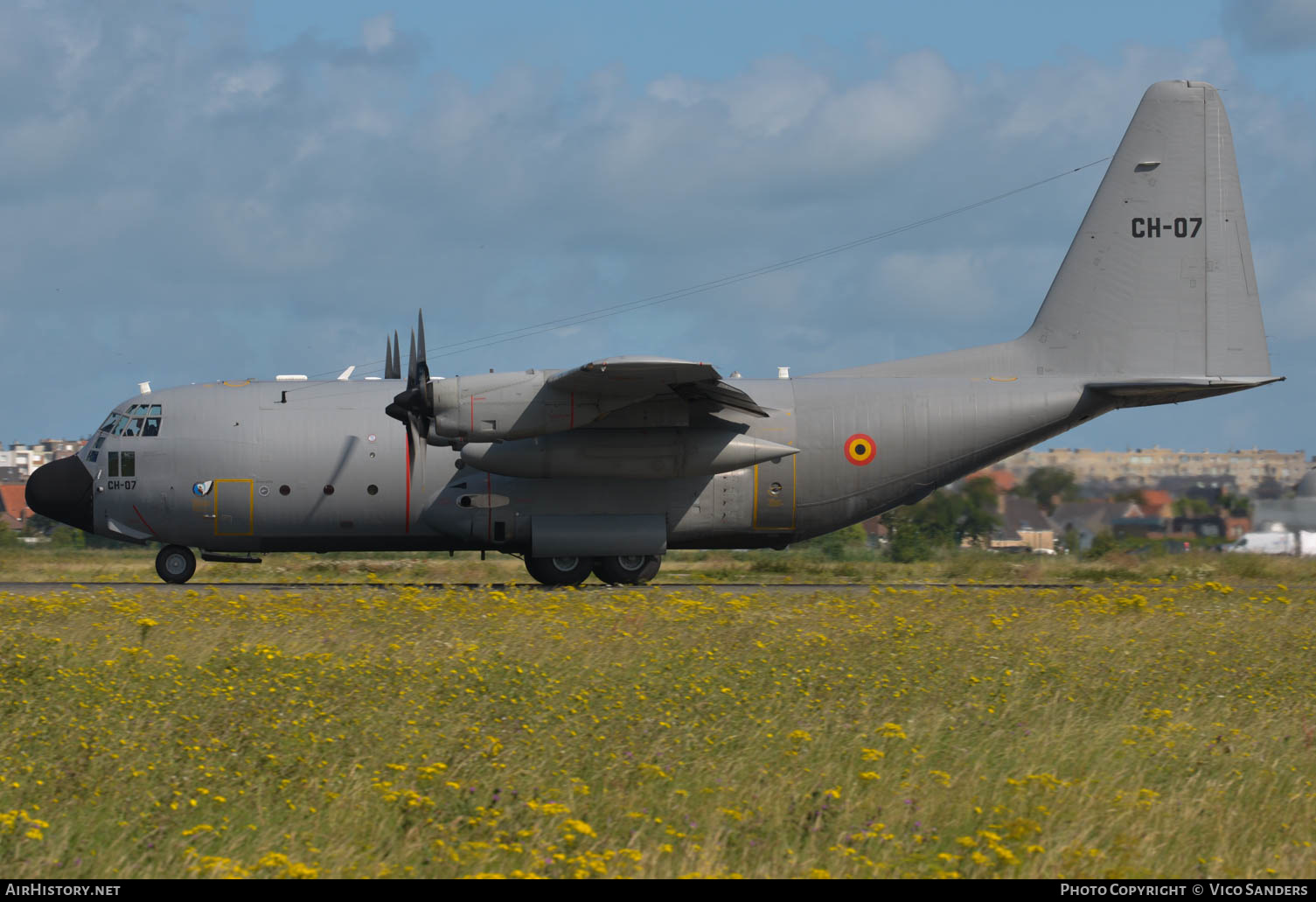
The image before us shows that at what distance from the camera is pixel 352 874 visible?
6586 mm

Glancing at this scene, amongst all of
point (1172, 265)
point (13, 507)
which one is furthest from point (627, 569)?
point (13, 507)

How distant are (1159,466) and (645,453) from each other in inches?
817

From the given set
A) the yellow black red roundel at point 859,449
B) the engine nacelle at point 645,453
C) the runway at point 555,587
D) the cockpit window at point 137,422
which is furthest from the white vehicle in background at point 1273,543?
the cockpit window at point 137,422

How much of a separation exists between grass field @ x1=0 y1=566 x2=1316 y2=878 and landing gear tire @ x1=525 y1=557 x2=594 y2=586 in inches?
285

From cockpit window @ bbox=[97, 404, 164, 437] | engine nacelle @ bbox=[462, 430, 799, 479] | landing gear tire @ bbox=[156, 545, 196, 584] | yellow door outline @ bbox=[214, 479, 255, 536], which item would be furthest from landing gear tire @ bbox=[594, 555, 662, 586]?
cockpit window @ bbox=[97, 404, 164, 437]

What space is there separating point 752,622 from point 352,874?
9925 mm

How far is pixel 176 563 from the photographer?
23.7 metres

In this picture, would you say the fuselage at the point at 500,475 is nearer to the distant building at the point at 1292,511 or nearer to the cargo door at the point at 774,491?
the cargo door at the point at 774,491

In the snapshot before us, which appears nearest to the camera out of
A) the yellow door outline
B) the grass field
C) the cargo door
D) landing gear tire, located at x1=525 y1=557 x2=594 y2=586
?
the grass field

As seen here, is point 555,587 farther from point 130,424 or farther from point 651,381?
point 130,424

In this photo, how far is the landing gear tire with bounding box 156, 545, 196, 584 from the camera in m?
23.6

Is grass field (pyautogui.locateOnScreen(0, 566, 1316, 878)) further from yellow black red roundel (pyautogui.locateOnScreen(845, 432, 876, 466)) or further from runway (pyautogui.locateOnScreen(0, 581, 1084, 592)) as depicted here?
yellow black red roundel (pyautogui.locateOnScreen(845, 432, 876, 466))
